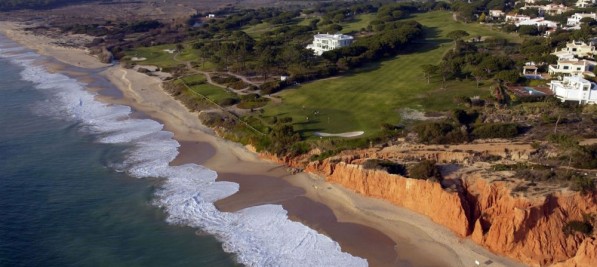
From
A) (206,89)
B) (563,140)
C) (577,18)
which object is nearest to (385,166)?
(563,140)

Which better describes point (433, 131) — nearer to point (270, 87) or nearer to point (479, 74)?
point (479, 74)

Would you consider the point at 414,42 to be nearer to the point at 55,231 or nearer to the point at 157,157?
the point at 157,157

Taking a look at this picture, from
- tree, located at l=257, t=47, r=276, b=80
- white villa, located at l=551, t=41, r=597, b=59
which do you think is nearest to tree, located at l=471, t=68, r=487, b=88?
white villa, located at l=551, t=41, r=597, b=59

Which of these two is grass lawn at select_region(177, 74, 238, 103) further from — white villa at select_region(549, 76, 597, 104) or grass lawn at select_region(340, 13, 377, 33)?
grass lawn at select_region(340, 13, 377, 33)

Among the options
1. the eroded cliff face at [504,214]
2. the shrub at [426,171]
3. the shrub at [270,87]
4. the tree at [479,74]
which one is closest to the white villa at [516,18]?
the tree at [479,74]

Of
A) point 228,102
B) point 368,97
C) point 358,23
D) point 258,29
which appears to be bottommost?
point 228,102

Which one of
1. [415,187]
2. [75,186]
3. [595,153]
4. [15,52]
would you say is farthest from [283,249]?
[15,52]
